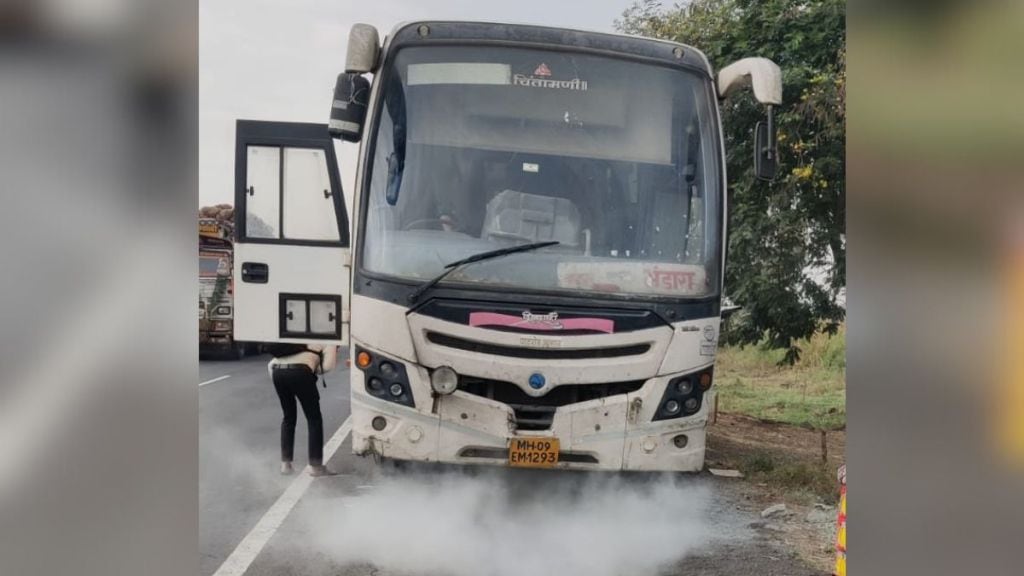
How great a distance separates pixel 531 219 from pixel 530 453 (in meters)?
1.15

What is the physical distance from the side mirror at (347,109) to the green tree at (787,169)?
1549mm

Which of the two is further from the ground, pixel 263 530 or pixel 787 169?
pixel 787 169

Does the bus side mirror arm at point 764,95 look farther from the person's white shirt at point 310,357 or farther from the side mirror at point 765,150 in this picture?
the person's white shirt at point 310,357

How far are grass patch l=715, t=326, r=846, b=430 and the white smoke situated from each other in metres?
0.97

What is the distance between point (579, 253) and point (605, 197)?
0.33 meters

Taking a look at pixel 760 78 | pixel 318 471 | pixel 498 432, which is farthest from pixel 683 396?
pixel 318 471

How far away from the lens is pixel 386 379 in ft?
12.2

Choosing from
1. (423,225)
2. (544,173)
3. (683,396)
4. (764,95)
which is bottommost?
(683,396)

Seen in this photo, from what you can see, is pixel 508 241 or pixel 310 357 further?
pixel 310 357

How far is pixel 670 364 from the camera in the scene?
3830 millimetres

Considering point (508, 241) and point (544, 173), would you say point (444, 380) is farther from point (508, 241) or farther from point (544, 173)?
point (544, 173)

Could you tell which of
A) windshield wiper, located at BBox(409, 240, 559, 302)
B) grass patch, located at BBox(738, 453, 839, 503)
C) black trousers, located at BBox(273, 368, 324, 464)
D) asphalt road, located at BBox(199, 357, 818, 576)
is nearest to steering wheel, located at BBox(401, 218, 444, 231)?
windshield wiper, located at BBox(409, 240, 559, 302)
